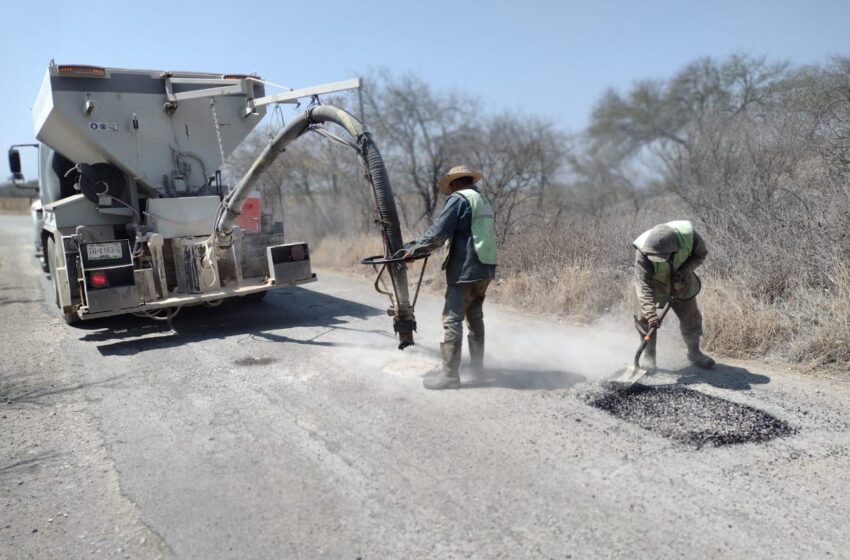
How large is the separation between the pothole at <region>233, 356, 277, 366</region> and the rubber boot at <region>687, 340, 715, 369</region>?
371 centimetres

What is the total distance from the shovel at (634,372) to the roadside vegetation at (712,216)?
104 cm

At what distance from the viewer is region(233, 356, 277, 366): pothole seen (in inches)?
227

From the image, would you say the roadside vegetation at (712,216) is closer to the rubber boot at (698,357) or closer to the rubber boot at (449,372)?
the rubber boot at (698,357)

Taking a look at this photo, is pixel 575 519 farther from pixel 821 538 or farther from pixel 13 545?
pixel 13 545

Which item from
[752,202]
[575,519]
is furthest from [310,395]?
[752,202]

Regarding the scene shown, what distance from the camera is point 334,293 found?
967 centimetres

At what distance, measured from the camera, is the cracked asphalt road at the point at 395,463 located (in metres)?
Result: 2.82

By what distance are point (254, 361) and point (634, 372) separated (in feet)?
11.3

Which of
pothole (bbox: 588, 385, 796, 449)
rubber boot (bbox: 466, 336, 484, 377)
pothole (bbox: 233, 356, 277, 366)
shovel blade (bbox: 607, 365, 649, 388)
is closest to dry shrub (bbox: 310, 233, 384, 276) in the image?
pothole (bbox: 233, 356, 277, 366)

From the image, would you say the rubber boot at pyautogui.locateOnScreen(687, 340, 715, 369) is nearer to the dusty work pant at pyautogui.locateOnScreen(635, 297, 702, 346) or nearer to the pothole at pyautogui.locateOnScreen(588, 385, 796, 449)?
the dusty work pant at pyautogui.locateOnScreen(635, 297, 702, 346)

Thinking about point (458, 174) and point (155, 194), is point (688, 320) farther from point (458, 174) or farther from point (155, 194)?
point (155, 194)

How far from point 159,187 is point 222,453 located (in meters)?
5.12

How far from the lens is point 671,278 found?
16.0ft

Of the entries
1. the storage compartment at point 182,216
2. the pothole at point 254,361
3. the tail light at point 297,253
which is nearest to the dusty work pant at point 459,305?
the pothole at point 254,361
